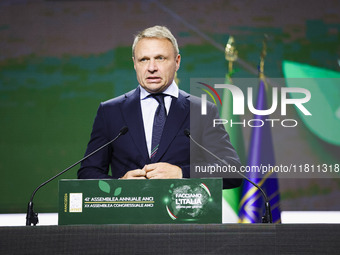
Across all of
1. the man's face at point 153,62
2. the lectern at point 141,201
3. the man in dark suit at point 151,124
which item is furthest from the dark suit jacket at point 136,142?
the lectern at point 141,201

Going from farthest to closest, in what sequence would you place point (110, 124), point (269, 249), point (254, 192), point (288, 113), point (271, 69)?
point (271, 69) < point (254, 192) < point (110, 124) < point (288, 113) < point (269, 249)

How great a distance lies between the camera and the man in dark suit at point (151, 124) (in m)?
2.30

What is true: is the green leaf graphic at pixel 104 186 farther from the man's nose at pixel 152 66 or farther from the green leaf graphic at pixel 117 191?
the man's nose at pixel 152 66

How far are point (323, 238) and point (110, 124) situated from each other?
1.29m

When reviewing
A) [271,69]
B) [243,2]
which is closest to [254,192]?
[271,69]

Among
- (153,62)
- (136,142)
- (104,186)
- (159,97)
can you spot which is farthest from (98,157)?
(104,186)

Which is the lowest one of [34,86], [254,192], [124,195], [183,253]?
[183,253]

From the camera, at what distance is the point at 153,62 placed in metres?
2.43

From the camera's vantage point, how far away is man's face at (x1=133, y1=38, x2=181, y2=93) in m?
2.43

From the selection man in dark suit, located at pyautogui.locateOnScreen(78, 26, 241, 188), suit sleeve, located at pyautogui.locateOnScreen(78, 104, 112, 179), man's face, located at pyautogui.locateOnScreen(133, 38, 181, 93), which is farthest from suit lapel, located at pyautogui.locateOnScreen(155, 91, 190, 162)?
suit sleeve, located at pyautogui.locateOnScreen(78, 104, 112, 179)

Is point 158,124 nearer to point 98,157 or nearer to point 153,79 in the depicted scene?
point 153,79

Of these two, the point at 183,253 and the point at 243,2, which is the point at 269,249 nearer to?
the point at 183,253

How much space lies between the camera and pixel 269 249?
145cm

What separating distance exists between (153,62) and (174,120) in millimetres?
317
